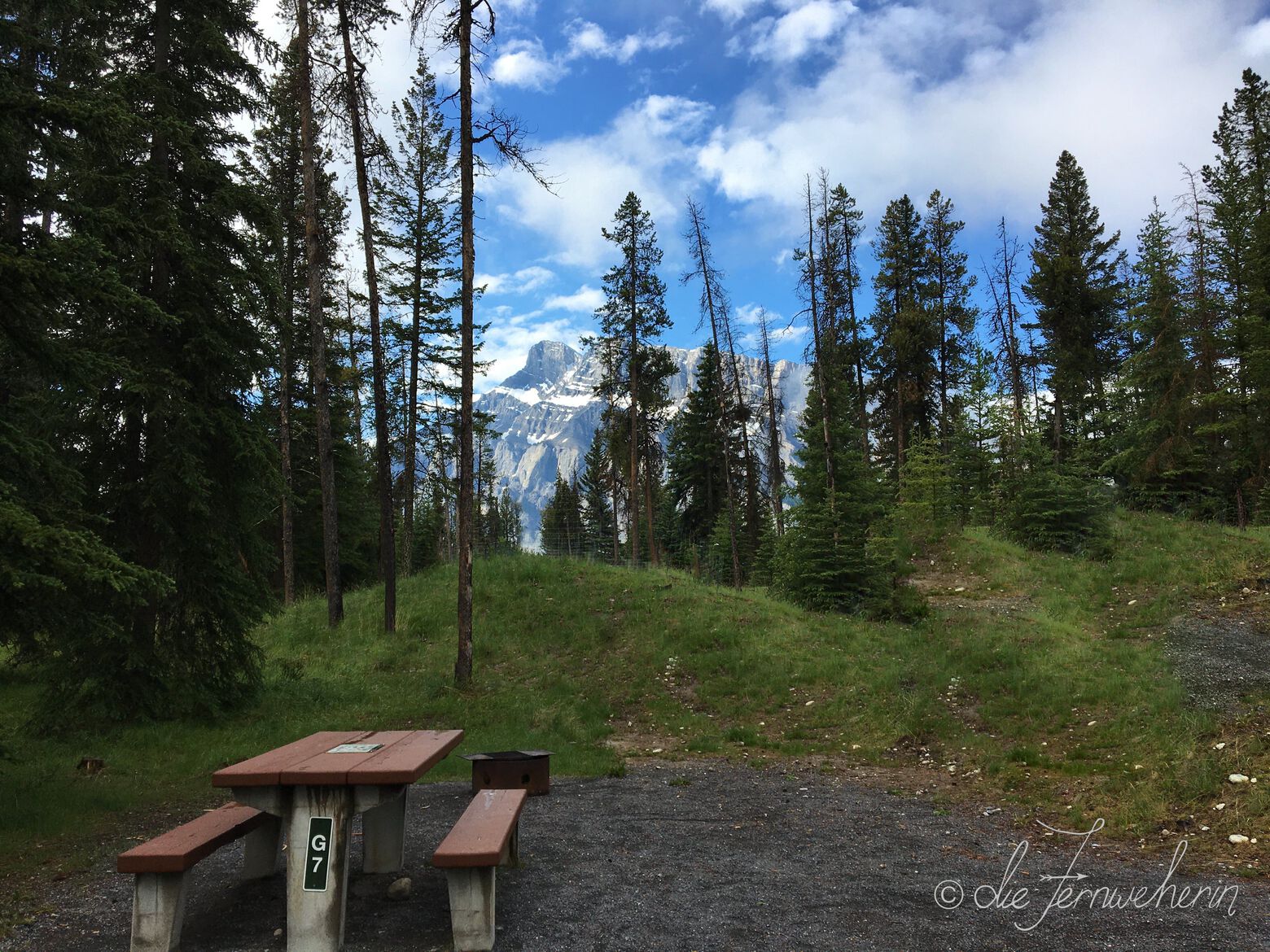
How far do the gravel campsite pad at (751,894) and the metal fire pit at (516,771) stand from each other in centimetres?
84

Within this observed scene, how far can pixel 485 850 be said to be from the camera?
395 cm

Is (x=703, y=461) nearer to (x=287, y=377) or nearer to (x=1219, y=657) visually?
(x=287, y=377)

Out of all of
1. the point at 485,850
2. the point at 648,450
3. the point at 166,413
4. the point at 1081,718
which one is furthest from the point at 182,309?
the point at 648,450

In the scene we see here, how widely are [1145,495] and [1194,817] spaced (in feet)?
77.2

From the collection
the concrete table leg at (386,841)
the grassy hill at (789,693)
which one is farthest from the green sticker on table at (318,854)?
the grassy hill at (789,693)

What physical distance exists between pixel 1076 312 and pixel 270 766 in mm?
34271

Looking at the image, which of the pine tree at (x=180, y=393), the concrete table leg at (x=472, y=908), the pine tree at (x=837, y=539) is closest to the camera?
the concrete table leg at (x=472, y=908)

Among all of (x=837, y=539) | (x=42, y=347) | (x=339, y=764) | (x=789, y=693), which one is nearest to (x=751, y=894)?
(x=339, y=764)

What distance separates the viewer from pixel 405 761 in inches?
178

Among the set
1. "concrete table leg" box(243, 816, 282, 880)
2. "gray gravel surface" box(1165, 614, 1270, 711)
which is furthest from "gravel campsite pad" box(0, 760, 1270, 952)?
"gray gravel surface" box(1165, 614, 1270, 711)

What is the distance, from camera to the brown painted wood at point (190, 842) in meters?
3.96

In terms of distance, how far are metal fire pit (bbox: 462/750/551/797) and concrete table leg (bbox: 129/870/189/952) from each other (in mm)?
3934

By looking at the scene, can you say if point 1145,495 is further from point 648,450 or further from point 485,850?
point 485,850

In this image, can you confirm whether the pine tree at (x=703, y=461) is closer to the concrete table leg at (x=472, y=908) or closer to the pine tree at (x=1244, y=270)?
the pine tree at (x=1244, y=270)
